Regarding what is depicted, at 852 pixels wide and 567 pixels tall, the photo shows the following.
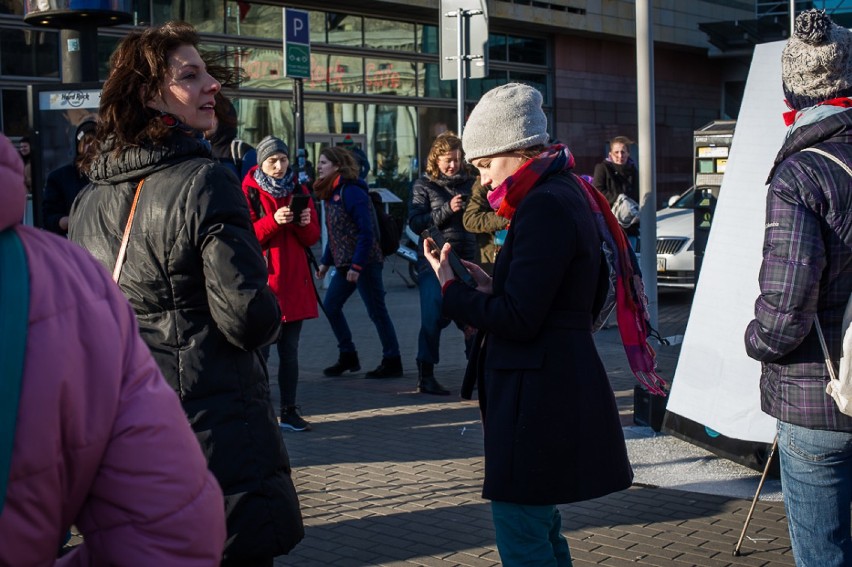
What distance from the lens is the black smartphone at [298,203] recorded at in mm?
7129

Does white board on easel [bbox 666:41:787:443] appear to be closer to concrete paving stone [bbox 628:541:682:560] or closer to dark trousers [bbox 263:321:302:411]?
concrete paving stone [bbox 628:541:682:560]

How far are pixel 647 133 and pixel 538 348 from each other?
4850 mm

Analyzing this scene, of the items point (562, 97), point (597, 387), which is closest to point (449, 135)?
point (597, 387)

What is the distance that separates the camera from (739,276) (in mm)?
5746

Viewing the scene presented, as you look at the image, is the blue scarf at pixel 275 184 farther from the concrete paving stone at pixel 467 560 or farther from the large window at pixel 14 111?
the large window at pixel 14 111

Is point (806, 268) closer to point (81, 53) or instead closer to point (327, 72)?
point (81, 53)

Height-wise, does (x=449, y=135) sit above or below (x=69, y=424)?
above

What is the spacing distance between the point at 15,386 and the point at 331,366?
817cm

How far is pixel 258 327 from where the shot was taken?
3014 millimetres

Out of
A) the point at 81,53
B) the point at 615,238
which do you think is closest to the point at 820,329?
the point at 615,238

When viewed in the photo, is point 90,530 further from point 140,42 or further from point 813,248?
point 813,248

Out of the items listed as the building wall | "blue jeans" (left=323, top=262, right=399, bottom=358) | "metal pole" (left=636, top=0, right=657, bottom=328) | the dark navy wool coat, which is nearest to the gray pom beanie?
the dark navy wool coat

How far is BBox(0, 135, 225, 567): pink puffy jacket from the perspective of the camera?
5.12ft

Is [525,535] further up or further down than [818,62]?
further down
